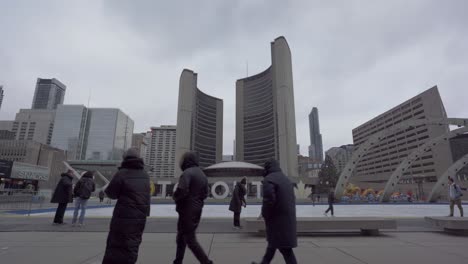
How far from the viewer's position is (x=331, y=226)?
6609 mm

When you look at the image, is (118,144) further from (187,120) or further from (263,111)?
(263,111)

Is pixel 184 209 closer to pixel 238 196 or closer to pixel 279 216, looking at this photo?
pixel 279 216

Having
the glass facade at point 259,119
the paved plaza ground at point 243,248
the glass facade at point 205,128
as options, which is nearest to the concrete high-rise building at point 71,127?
the glass facade at point 205,128

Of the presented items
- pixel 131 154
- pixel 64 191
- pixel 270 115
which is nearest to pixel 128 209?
pixel 131 154

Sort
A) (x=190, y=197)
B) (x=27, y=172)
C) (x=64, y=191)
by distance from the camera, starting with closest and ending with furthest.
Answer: (x=190, y=197)
(x=64, y=191)
(x=27, y=172)

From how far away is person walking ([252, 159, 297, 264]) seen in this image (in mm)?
3441

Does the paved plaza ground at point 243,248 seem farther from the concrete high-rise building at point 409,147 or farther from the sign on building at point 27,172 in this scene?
the concrete high-rise building at point 409,147

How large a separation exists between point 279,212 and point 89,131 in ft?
514

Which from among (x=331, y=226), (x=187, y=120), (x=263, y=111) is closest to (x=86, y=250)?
(x=331, y=226)

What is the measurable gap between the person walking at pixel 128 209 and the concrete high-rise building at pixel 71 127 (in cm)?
15137

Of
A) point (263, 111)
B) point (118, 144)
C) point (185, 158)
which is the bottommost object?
point (185, 158)

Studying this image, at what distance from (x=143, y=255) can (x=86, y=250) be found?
4.38ft

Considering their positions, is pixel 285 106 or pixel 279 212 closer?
pixel 279 212

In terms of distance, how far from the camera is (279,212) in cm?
360
